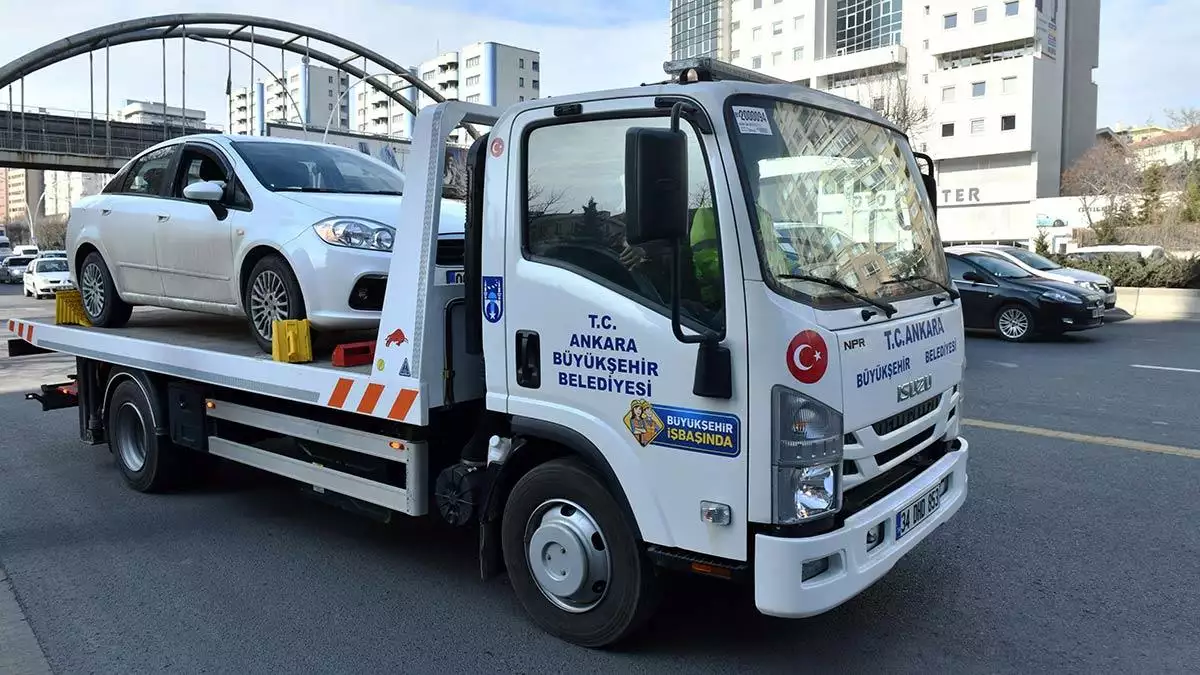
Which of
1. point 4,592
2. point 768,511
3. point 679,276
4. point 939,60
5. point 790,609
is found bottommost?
point 4,592

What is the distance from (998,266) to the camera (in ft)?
51.7

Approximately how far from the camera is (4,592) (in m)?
4.68

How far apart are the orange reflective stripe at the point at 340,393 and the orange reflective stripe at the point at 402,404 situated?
342 millimetres

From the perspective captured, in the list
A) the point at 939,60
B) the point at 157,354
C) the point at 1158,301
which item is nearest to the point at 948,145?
the point at 939,60

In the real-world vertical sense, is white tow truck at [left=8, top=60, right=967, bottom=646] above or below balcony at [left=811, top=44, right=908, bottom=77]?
below

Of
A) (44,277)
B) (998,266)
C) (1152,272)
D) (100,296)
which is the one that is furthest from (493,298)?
(44,277)

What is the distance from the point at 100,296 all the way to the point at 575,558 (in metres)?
5.13

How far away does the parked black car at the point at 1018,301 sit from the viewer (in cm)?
1451

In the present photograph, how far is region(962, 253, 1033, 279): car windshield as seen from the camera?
1546 centimetres

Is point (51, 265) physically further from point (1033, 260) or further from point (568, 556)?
point (568, 556)

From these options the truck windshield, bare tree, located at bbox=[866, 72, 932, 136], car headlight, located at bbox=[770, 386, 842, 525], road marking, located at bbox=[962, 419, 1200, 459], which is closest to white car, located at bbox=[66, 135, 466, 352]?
the truck windshield

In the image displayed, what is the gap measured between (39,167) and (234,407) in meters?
57.2

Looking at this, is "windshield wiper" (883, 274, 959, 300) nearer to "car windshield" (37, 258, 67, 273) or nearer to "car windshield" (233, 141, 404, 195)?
"car windshield" (233, 141, 404, 195)

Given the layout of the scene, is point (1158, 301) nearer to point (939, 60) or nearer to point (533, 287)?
point (533, 287)
